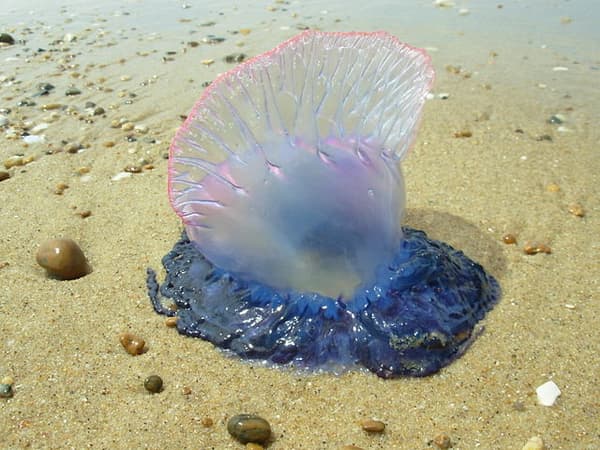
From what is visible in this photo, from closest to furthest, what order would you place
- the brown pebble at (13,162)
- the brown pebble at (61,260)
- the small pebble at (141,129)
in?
the brown pebble at (61,260) → the brown pebble at (13,162) → the small pebble at (141,129)

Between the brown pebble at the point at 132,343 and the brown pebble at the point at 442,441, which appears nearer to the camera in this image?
the brown pebble at the point at 442,441

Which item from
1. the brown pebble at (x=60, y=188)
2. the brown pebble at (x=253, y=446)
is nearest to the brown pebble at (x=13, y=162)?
the brown pebble at (x=60, y=188)

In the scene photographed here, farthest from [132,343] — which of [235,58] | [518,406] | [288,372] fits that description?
[235,58]

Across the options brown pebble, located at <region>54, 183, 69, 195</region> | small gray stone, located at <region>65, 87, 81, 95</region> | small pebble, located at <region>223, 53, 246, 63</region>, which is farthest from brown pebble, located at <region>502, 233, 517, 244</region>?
small gray stone, located at <region>65, 87, 81, 95</region>

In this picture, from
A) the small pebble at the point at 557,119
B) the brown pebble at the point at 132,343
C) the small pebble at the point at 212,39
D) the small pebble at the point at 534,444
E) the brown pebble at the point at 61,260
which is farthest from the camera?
the small pebble at the point at 212,39

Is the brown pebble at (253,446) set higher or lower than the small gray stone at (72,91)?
higher

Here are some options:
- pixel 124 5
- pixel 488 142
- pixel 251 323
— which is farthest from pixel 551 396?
pixel 124 5

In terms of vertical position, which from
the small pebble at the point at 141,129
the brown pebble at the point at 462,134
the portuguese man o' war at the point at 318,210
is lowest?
the small pebble at the point at 141,129

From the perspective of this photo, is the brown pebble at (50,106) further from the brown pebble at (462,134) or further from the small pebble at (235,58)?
the brown pebble at (462,134)
